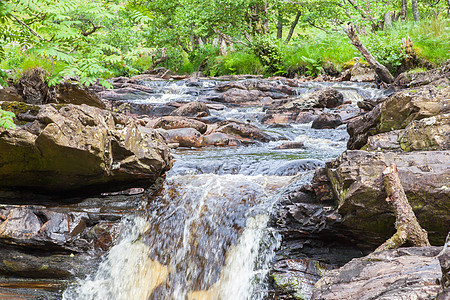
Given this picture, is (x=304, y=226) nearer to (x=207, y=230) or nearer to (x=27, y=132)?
(x=207, y=230)

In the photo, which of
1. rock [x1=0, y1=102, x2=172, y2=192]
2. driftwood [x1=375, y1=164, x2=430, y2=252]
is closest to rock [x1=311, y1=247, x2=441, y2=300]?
driftwood [x1=375, y1=164, x2=430, y2=252]

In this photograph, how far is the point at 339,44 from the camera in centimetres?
2038

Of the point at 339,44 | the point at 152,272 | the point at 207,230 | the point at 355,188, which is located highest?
the point at 339,44

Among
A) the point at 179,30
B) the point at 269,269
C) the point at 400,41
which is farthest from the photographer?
the point at 179,30

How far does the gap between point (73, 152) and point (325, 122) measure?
773 centimetres

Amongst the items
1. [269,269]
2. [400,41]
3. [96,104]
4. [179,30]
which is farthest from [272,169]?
[179,30]

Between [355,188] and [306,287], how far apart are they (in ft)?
3.75

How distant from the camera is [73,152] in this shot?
4.31m

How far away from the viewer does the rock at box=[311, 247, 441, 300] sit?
1951mm

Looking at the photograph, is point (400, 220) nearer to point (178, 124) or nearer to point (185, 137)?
point (185, 137)

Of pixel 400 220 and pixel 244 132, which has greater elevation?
pixel 244 132

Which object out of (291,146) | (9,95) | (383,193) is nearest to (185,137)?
(291,146)

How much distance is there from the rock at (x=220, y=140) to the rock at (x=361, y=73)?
34.6 ft

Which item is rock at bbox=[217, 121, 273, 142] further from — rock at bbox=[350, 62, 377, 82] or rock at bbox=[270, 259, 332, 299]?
rock at bbox=[350, 62, 377, 82]
